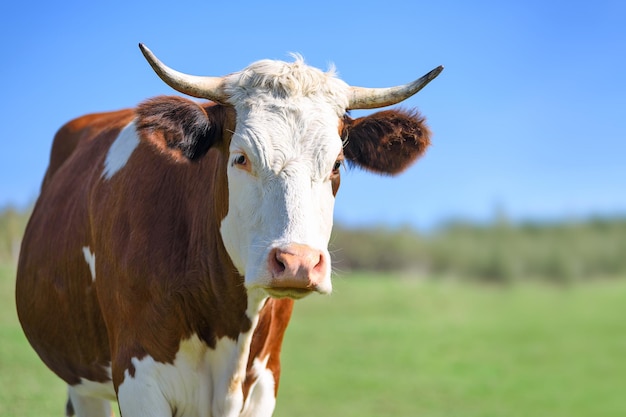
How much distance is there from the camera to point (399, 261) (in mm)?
43250

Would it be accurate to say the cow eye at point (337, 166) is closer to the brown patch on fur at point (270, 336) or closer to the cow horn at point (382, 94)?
the cow horn at point (382, 94)

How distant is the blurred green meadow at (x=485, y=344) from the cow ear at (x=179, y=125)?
6.49m

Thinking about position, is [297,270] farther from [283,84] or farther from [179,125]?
[179,125]

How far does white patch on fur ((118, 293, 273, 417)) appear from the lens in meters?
5.11

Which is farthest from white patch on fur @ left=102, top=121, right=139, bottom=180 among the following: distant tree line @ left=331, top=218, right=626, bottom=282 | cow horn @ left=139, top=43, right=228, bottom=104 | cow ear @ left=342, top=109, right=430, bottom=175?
distant tree line @ left=331, top=218, right=626, bottom=282

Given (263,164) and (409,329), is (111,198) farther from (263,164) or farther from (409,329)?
(409,329)

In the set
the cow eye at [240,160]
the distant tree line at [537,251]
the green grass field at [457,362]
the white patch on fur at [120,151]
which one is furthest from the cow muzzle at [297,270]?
the distant tree line at [537,251]

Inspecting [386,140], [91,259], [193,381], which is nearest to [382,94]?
[386,140]

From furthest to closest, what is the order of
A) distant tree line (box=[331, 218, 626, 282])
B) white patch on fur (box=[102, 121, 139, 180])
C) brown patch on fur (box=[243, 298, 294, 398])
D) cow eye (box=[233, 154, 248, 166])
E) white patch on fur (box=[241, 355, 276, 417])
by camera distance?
distant tree line (box=[331, 218, 626, 282])
white patch on fur (box=[102, 121, 139, 180])
white patch on fur (box=[241, 355, 276, 417])
brown patch on fur (box=[243, 298, 294, 398])
cow eye (box=[233, 154, 248, 166])

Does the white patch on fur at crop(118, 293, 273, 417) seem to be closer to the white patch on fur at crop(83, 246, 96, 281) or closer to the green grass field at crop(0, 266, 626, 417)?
the white patch on fur at crop(83, 246, 96, 281)

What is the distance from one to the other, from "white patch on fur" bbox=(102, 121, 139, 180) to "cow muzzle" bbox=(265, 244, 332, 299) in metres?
2.05

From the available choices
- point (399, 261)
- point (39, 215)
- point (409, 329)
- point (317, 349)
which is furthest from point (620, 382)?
point (399, 261)

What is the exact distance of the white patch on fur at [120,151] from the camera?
230 inches

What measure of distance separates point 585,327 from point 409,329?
26.5 feet
